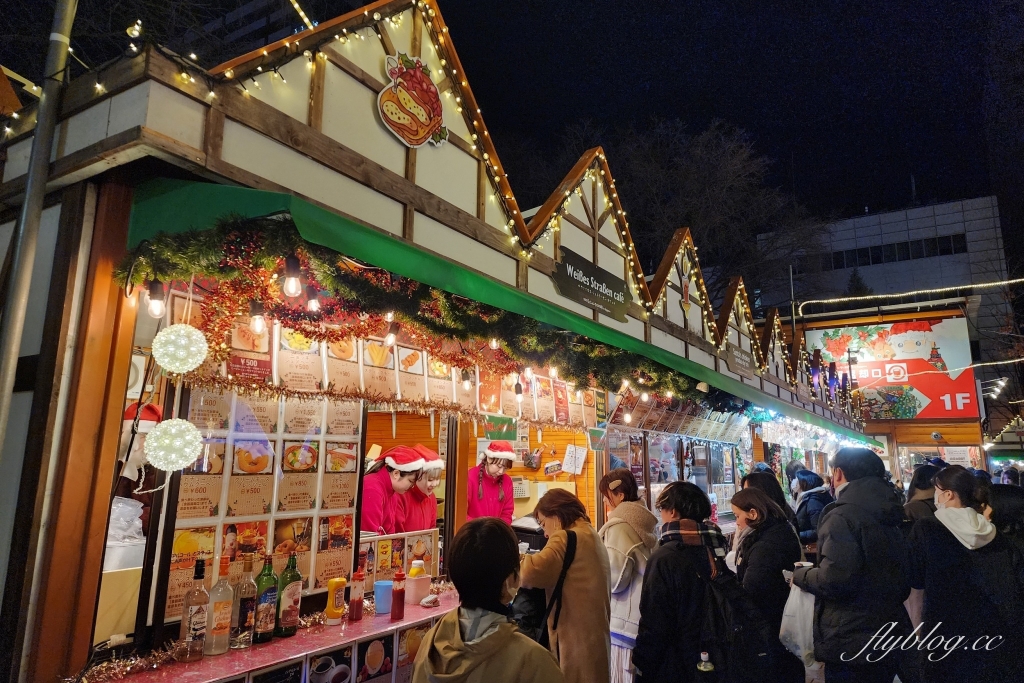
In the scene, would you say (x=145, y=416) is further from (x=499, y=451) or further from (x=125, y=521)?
(x=499, y=451)

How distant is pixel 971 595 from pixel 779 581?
1.71 meters

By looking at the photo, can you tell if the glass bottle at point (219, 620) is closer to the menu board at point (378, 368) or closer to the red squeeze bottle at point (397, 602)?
the red squeeze bottle at point (397, 602)

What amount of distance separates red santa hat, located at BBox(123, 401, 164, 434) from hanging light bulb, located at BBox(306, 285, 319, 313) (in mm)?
1136

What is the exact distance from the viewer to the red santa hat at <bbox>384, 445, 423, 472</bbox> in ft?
22.2

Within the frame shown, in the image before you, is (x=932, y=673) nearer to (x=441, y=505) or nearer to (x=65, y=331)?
(x=441, y=505)

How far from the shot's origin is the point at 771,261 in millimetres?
24766

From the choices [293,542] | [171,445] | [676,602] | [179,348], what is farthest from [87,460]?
[676,602]

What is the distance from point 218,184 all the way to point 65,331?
1109 mm

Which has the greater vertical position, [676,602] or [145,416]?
[145,416]

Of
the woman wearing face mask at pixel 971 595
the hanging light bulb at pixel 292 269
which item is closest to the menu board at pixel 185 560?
the hanging light bulb at pixel 292 269

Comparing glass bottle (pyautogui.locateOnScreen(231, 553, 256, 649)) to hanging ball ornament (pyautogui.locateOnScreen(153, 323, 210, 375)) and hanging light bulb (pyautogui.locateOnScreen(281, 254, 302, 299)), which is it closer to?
hanging ball ornament (pyautogui.locateOnScreen(153, 323, 210, 375))

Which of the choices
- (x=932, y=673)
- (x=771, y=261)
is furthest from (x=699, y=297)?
(x=771, y=261)

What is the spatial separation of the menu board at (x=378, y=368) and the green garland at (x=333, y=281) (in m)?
0.34

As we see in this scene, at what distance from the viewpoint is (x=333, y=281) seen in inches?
159
